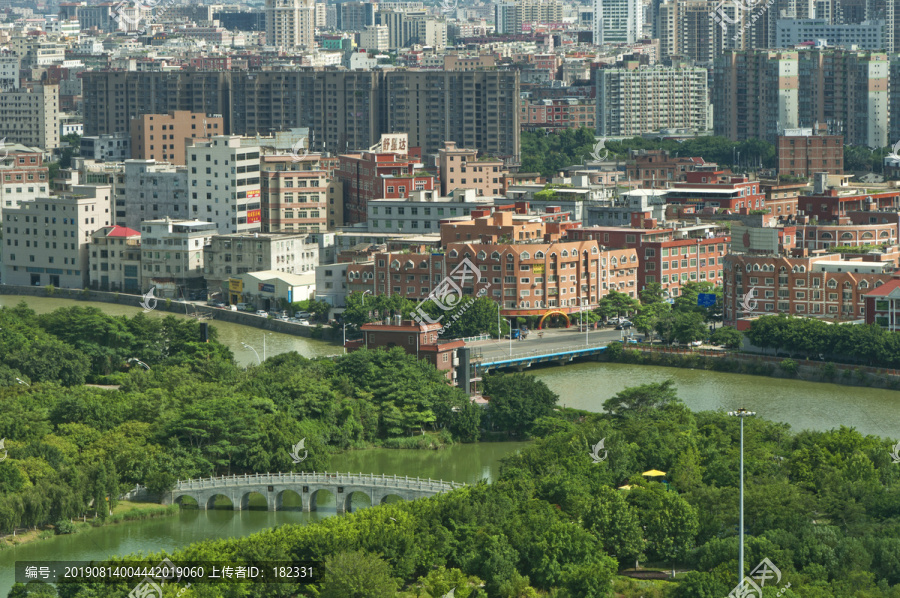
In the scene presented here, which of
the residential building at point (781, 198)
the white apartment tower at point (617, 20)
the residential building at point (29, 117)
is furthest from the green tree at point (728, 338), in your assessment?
the white apartment tower at point (617, 20)

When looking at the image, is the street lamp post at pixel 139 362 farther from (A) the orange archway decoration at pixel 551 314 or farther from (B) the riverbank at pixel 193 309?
(A) the orange archway decoration at pixel 551 314

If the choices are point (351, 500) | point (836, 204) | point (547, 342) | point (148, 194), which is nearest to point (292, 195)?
point (148, 194)

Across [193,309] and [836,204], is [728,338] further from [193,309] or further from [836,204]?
[193,309]

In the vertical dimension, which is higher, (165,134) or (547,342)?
(165,134)

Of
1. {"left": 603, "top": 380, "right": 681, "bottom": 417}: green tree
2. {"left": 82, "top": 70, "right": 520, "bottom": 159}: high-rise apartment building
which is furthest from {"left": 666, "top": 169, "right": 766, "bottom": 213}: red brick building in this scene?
{"left": 603, "top": 380, "right": 681, "bottom": 417}: green tree

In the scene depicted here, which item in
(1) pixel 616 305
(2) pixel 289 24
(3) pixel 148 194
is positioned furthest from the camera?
(2) pixel 289 24

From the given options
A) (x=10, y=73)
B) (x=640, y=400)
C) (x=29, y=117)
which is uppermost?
(x=10, y=73)

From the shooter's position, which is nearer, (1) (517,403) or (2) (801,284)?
(1) (517,403)

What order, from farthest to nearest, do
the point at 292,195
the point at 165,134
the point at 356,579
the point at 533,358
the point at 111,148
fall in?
the point at 111,148 → the point at 165,134 → the point at 292,195 → the point at 533,358 → the point at 356,579
